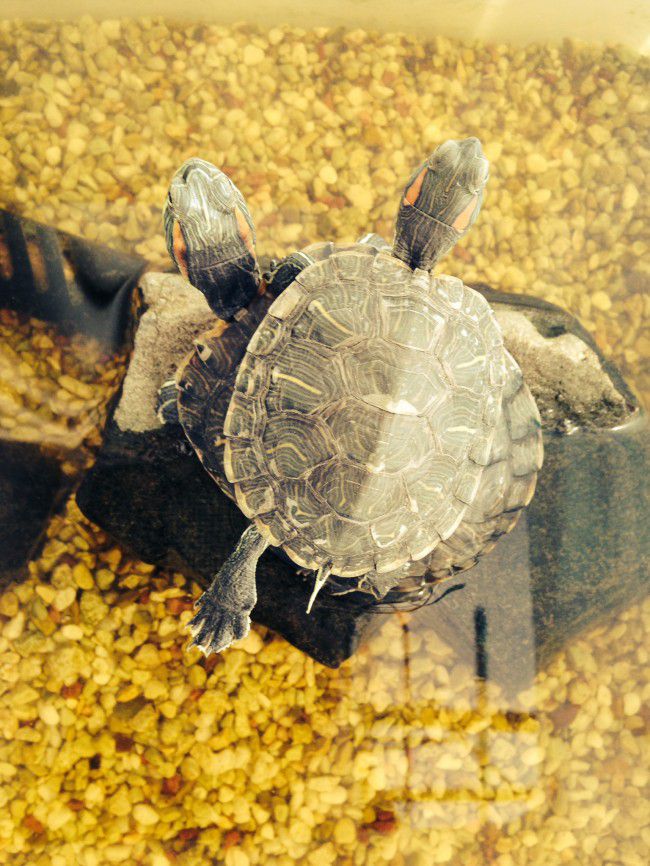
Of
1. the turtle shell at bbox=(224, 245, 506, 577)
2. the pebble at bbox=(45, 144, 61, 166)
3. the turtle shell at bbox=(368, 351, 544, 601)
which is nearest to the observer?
the turtle shell at bbox=(224, 245, 506, 577)

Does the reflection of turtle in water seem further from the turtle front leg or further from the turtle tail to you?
the turtle tail

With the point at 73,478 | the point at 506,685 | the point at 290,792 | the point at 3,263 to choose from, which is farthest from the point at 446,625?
the point at 3,263

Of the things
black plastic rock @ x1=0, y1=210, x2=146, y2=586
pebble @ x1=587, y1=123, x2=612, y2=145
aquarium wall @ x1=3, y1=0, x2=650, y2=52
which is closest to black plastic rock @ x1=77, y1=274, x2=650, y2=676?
black plastic rock @ x1=0, y1=210, x2=146, y2=586

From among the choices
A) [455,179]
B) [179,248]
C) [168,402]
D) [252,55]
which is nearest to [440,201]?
[455,179]

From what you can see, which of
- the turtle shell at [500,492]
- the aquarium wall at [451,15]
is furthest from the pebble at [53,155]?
the turtle shell at [500,492]

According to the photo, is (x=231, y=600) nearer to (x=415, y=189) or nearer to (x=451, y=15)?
(x=415, y=189)

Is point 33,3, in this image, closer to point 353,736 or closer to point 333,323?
point 333,323

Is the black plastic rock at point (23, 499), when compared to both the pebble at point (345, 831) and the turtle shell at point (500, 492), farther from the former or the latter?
the pebble at point (345, 831)

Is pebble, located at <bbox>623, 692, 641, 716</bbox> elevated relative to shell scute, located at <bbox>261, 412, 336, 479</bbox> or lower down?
lower down
